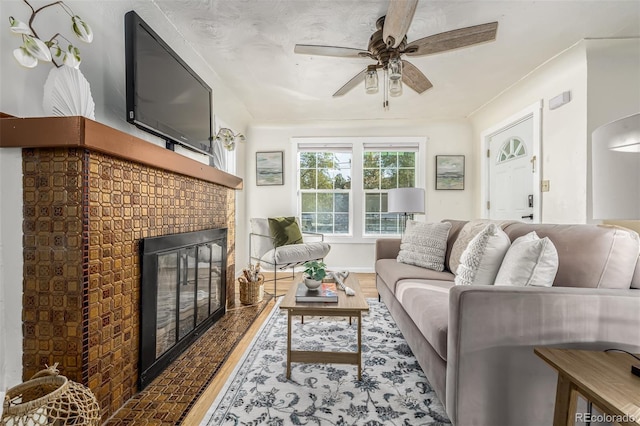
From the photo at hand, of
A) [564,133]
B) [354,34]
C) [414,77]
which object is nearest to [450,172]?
[564,133]

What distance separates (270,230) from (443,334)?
111 inches

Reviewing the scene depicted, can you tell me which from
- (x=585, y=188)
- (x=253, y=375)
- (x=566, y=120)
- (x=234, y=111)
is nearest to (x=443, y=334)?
(x=253, y=375)

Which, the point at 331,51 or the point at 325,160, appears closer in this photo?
the point at 331,51

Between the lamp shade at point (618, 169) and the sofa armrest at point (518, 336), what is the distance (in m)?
0.43

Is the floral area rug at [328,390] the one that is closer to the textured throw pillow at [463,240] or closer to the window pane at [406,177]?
the textured throw pillow at [463,240]

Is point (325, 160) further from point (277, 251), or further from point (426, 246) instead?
point (426, 246)

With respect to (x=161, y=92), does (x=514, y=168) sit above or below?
below

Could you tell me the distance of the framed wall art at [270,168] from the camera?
4578 mm

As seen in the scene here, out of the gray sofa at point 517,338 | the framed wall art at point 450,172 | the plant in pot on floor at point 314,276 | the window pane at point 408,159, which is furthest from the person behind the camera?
the window pane at point 408,159

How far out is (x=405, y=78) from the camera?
2471mm

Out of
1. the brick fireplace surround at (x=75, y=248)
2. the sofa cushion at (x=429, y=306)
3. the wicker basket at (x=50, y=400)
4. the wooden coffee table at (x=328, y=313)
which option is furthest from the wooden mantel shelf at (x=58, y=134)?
the sofa cushion at (x=429, y=306)

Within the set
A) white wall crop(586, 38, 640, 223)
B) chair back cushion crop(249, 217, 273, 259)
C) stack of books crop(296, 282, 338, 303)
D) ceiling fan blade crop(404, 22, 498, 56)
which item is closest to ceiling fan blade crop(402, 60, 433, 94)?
ceiling fan blade crop(404, 22, 498, 56)

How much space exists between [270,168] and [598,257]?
12.9ft

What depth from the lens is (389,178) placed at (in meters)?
4.60
